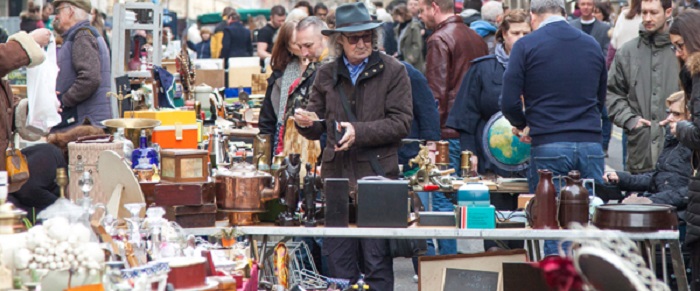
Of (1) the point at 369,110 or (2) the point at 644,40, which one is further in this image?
(2) the point at 644,40

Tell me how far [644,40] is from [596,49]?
202cm

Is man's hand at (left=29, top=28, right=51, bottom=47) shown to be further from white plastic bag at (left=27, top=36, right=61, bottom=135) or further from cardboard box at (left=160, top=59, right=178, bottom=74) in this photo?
cardboard box at (left=160, top=59, right=178, bottom=74)

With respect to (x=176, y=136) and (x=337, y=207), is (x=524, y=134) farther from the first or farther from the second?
(x=176, y=136)

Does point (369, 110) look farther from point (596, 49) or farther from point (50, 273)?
point (50, 273)

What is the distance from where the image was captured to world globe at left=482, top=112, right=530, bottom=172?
24.0 feet

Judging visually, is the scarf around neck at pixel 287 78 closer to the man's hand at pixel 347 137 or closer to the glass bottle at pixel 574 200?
the man's hand at pixel 347 137

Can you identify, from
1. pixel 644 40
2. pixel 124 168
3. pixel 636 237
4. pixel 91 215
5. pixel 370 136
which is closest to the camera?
pixel 91 215

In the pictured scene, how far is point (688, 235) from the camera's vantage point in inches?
240

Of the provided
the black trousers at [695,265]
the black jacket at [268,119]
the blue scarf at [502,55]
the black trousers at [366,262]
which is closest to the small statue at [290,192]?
the black trousers at [366,262]

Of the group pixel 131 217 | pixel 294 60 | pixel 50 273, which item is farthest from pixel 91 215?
pixel 294 60

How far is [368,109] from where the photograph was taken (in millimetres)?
5906

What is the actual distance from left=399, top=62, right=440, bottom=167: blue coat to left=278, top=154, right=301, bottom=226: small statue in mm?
1413

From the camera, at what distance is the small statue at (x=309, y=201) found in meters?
5.48

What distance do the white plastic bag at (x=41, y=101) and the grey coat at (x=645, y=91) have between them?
4.19 metres
